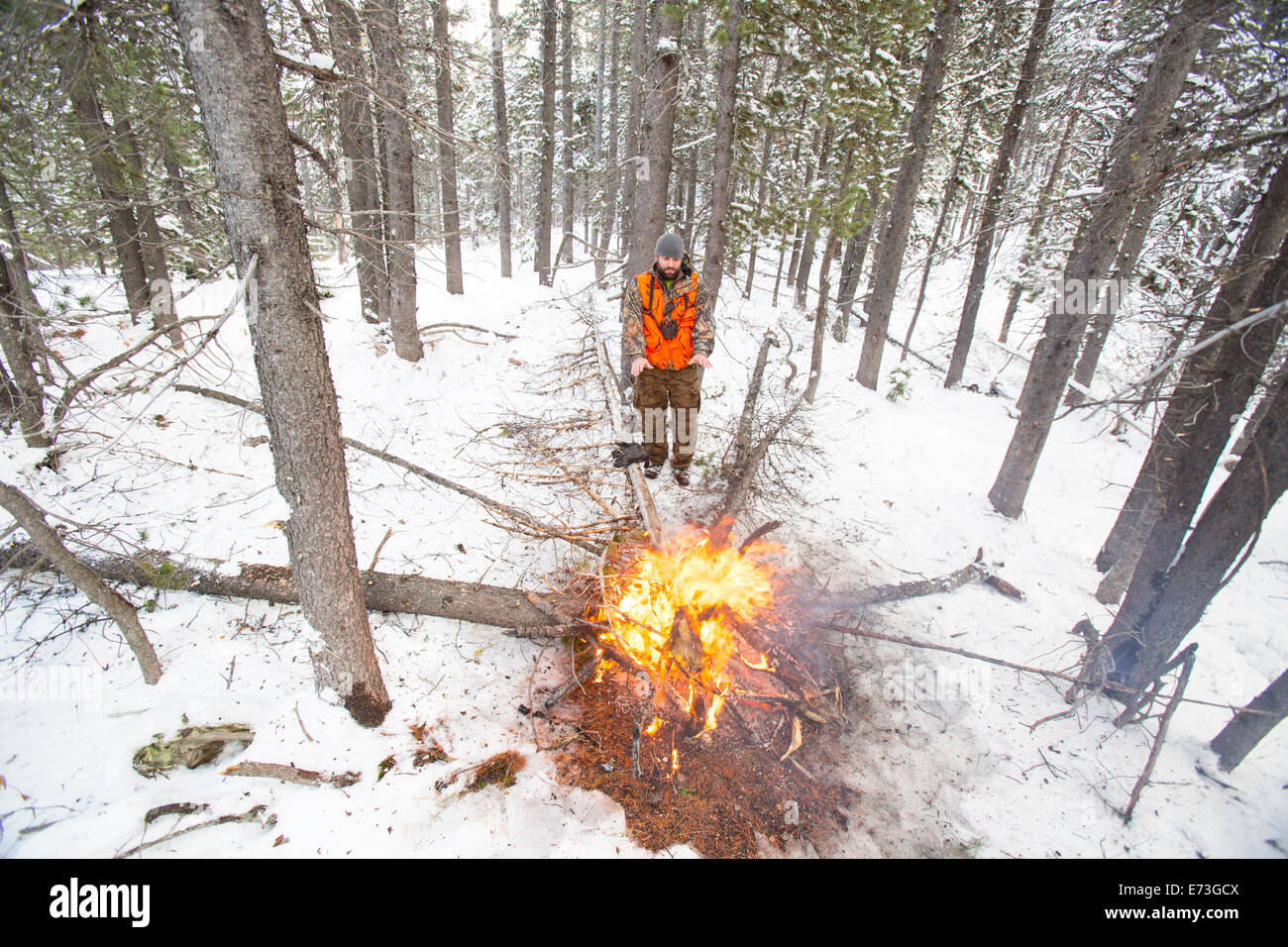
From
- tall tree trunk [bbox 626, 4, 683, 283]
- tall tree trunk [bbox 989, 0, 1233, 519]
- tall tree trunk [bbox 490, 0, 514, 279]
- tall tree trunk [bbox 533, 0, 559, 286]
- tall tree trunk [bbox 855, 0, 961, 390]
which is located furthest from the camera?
tall tree trunk [bbox 533, 0, 559, 286]

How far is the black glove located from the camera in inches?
237

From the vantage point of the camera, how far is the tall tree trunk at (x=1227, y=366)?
13.7 ft

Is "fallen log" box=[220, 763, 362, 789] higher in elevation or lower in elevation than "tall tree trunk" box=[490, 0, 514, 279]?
lower

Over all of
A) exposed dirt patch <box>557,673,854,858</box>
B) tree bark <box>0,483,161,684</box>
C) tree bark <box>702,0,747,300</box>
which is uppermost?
tree bark <box>702,0,747,300</box>

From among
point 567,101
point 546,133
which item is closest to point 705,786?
point 546,133

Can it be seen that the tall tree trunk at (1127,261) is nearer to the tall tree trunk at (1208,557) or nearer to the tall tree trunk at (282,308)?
the tall tree trunk at (1208,557)

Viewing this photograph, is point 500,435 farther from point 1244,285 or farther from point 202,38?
point 1244,285

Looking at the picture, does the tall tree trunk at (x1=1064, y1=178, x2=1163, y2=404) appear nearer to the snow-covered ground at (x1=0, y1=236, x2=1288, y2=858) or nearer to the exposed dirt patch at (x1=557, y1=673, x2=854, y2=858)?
the snow-covered ground at (x1=0, y1=236, x2=1288, y2=858)

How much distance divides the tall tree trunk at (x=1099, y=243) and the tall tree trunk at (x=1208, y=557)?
1478 mm

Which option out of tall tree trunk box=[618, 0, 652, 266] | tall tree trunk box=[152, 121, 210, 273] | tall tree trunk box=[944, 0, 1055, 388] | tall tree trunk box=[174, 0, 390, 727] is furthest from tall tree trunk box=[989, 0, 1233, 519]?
tall tree trunk box=[152, 121, 210, 273]

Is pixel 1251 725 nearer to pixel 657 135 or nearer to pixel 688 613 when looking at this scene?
pixel 688 613

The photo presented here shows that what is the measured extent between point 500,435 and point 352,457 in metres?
2.09

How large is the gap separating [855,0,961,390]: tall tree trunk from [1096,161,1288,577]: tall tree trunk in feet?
24.9
